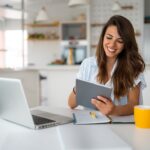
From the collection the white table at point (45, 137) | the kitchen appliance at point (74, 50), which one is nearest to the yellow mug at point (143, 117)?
the white table at point (45, 137)

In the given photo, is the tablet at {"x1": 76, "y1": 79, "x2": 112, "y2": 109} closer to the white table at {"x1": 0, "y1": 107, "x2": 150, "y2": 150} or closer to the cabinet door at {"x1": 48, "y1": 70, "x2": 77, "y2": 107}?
the white table at {"x1": 0, "y1": 107, "x2": 150, "y2": 150}

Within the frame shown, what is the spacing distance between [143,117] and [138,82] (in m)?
0.53

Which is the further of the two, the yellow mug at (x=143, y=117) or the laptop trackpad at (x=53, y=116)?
the laptop trackpad at (x=53, y=116)

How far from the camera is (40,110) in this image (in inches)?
60.9

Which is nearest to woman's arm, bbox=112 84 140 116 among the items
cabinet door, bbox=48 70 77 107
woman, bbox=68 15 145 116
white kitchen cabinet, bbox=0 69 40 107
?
woman, bbox=68 15 145 116

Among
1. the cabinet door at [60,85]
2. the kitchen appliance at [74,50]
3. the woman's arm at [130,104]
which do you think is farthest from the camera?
the kitchen appliance at [74,50]

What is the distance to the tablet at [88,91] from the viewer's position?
4.23 feet

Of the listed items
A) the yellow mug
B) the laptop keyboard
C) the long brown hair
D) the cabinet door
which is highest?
the long brown hair

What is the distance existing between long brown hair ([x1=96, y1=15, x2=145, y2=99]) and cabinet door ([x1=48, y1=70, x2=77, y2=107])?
1352mm

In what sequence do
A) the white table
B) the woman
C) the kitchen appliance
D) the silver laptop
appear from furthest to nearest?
1. the kitchen appliance
2. the woman
3. the silver laptop
4. the white table

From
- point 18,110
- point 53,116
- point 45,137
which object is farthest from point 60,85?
point 45,137

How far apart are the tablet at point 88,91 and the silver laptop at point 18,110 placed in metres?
0.14

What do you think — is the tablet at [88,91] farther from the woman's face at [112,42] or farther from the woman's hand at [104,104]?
the woman's face at [112,42]

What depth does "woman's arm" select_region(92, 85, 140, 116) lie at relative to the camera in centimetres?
133
